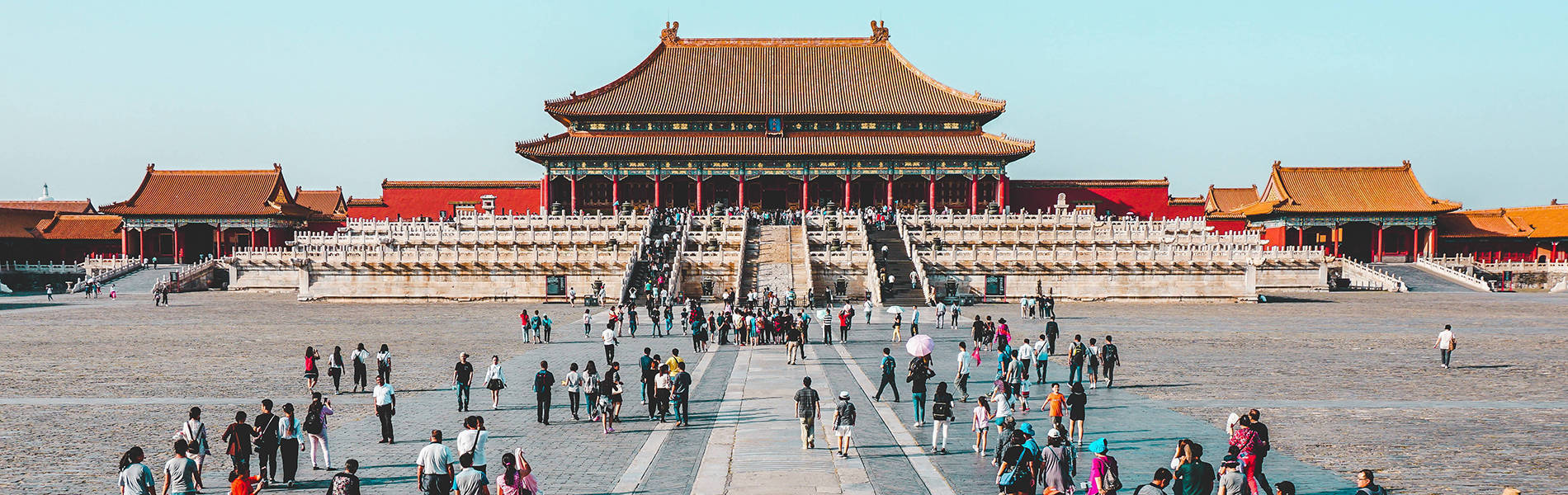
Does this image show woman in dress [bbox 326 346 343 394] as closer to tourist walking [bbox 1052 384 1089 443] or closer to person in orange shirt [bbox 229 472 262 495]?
person in orange shirt [bbox 229 472 262 495]

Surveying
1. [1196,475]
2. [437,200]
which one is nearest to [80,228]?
[437,200]

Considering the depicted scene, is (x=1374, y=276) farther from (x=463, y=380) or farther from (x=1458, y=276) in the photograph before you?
(x=463, y=380)

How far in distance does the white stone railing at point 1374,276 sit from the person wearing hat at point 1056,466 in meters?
52.3

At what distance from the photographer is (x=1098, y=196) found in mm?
78188

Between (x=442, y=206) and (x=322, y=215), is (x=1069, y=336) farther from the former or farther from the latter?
(x=322, y=215)

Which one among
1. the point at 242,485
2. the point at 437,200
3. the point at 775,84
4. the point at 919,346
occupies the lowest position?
the point at 242,485

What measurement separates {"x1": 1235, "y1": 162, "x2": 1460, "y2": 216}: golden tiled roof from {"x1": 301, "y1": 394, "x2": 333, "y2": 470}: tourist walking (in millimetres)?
71338

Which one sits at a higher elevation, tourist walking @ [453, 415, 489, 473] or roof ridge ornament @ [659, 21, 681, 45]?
roof ridge ornament @ [659, 21, 681, 45]

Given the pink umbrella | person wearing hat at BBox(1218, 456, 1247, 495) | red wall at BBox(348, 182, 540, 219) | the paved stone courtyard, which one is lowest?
the paved stone courtyard

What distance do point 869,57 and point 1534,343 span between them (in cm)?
5809

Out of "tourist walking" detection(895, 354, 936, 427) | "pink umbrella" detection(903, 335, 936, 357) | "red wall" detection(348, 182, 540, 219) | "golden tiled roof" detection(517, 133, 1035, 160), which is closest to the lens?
"tourist walking" detection(895, 354, 936, 427)

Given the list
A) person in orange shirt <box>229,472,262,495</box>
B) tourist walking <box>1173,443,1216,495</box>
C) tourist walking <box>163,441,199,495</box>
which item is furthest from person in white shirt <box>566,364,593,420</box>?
tourist walking <box>1173,443,1216,495</box>

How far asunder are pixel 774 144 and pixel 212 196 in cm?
3830

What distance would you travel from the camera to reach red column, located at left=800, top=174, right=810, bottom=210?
75.1 metres
